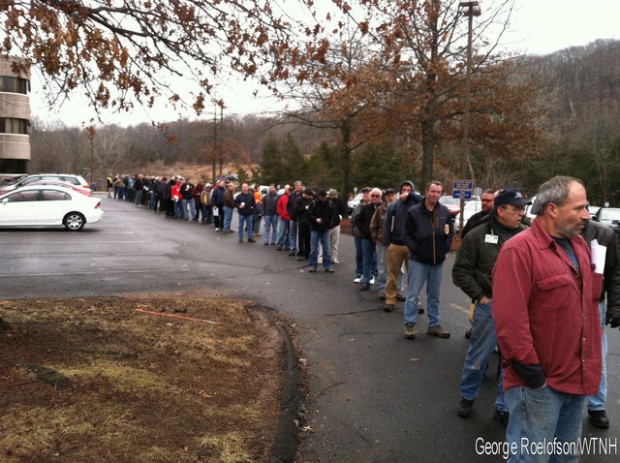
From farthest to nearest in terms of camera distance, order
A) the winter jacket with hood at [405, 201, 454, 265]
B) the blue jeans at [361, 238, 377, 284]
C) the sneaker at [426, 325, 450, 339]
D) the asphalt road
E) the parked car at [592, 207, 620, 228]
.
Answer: the parked car at [592, 207, 620, 228] → the blue jeans at [361, 238, 377, 284] → the sneaker at [426, 325, 450, 339] → the winter jacket with hood at [405, 201, 454, 265] → the asphalt road

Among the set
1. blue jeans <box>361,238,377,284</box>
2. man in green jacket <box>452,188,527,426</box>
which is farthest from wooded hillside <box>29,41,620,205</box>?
man in green jacket <box>452,188,527,426</box>

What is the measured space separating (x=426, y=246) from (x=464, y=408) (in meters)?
2.42

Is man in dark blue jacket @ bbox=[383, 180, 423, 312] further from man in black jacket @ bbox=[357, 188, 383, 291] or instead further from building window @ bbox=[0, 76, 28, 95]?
building window @ bbox=[0, 76, 28, 95]

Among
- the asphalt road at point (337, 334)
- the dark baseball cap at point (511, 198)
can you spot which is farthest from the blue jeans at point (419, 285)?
the dark baseball cap at point (511, 198)

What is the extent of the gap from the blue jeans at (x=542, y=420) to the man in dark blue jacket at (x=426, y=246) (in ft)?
11.8

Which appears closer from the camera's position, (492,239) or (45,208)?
(492,239)

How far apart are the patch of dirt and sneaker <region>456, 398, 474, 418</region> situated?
1.60 m

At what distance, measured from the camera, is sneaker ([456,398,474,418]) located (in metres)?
4.53

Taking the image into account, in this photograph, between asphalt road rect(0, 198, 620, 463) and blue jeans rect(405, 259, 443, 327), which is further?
blue jeans rect(405, 259, 443, 327)

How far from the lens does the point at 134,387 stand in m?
4.43

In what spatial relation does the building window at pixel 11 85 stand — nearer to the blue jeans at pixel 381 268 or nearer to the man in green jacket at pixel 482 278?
the blue jeans at pixel 381 268

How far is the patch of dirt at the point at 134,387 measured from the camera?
3537 mm

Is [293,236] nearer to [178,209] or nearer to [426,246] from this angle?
[426,246]

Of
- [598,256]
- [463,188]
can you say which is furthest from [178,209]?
[598,256]
